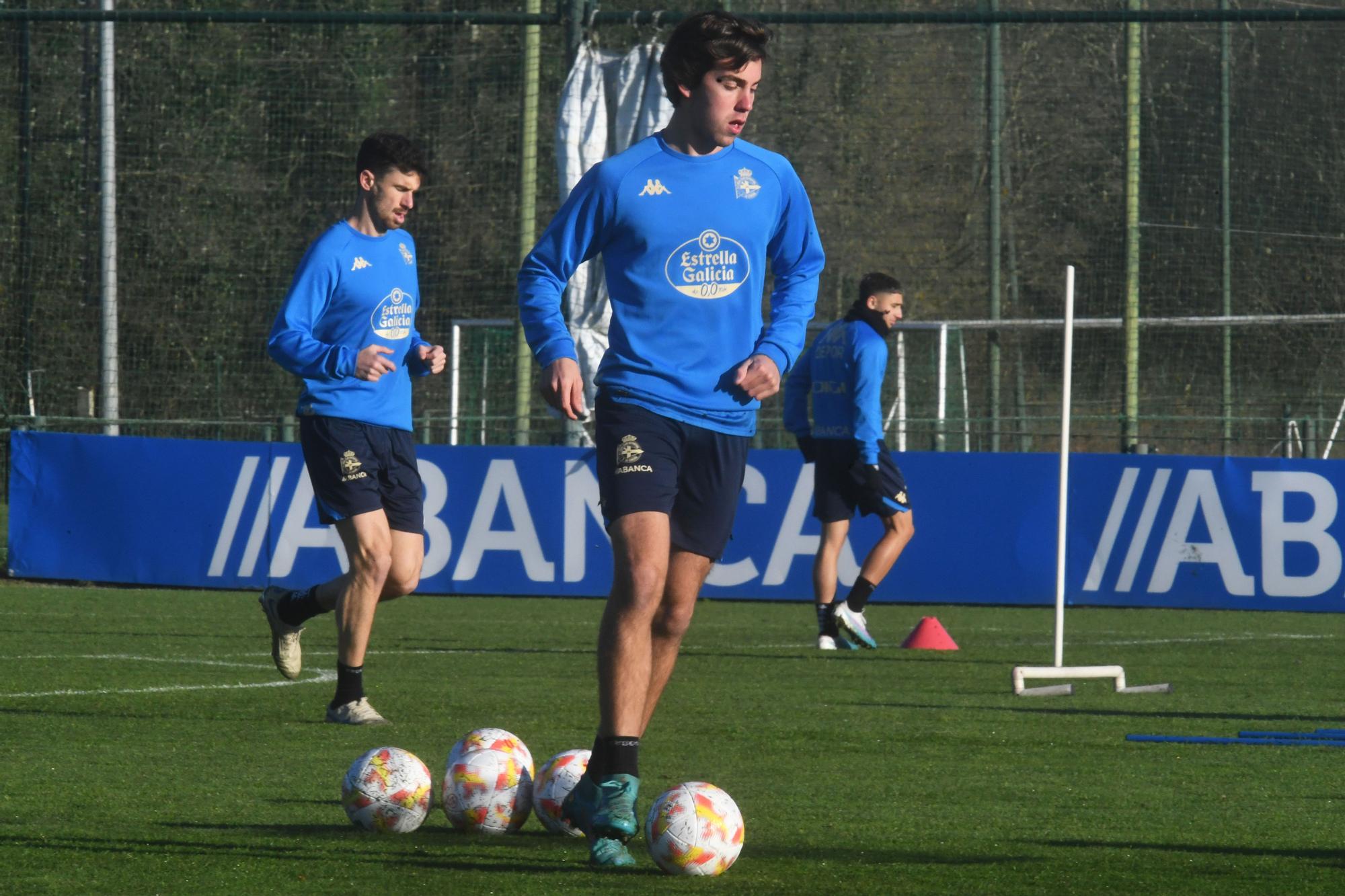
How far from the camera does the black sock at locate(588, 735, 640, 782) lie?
4.68m

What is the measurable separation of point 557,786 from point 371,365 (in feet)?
8.45

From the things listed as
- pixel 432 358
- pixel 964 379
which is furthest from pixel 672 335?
pixel 964 379

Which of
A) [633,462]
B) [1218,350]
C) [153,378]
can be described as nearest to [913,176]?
[1218,350]

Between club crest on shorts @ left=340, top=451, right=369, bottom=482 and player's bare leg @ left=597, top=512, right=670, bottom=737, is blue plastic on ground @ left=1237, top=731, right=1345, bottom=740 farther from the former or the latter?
club crest on shorts @ left=340, top=451, right=369, bottom=482

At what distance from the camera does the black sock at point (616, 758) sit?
15.3ft

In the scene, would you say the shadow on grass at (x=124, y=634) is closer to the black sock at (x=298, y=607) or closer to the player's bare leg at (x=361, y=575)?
the black sock at (x=298, y=607)

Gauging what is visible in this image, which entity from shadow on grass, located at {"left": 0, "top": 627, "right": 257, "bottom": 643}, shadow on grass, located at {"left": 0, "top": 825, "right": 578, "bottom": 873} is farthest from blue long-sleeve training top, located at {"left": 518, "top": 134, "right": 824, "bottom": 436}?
shadow on grass, located at {"left": 0, "top": 627, "right": 257, "bottom": 643}

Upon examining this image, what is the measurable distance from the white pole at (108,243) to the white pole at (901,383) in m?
8.77

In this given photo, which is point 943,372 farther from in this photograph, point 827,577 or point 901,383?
point 827,577

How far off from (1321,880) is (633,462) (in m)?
1.83

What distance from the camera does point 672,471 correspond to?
492 cm

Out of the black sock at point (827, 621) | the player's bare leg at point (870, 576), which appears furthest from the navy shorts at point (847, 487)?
the black sock at point (827, 621)

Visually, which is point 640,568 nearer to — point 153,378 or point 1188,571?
point 1188,571

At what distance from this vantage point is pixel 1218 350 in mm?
23266
